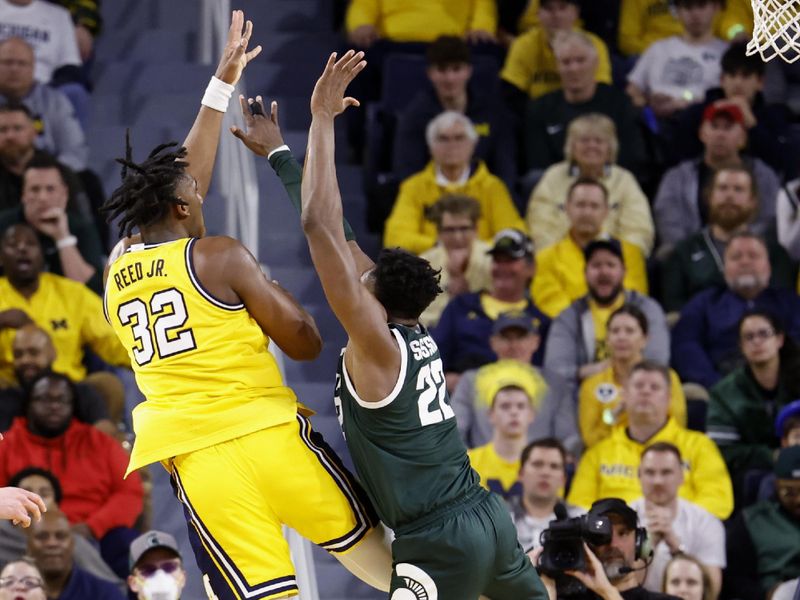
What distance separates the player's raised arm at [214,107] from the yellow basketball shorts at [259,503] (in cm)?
123

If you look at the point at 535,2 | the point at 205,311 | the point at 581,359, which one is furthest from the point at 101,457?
the point at 535,2

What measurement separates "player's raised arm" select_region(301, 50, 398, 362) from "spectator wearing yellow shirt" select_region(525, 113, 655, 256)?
5.09 metres

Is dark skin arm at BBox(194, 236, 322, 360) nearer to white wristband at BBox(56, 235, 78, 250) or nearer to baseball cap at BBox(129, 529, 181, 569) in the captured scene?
baseball cap at BBox(129, 529, 181, 569)

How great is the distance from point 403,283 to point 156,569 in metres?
2.67

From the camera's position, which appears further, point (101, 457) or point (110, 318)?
point (101, 457)

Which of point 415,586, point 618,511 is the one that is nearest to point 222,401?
point 415,586

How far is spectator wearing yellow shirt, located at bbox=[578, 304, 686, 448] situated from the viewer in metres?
9.71

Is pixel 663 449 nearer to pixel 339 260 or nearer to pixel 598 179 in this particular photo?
pixel 598 179

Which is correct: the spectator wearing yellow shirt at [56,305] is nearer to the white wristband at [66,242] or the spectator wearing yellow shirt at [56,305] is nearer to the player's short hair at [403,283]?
the white wristband at [66,242]

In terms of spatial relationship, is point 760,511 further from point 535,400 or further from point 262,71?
point 262,71

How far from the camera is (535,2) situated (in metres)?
12.6

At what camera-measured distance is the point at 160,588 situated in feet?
26.5

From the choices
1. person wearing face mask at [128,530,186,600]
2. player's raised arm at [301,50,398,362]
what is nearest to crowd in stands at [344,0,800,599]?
person wearing face mask at [128,530,186,600]

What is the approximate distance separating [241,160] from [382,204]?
1.07 metres
